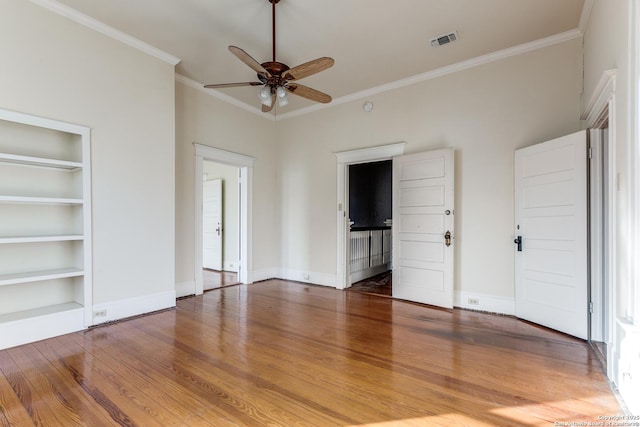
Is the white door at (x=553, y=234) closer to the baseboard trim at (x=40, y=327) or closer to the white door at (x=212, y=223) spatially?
the baseboard trim at (x=40, y=327)

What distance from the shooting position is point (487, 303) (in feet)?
12.3

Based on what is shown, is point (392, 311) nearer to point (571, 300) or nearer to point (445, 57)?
point (571, 300)

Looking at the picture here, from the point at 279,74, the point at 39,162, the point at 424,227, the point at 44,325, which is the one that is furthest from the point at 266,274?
the point at 279,74

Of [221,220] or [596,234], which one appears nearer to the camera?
[596,234]

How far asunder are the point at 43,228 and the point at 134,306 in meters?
1.23

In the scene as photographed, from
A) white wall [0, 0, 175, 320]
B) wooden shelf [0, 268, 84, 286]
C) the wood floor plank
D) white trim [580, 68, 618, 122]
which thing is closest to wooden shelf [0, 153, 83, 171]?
white wall [0, 0, 175, 320]

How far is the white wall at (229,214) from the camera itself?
6152mm

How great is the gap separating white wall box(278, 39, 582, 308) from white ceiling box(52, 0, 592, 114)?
0.32m

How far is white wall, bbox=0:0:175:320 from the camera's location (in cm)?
281

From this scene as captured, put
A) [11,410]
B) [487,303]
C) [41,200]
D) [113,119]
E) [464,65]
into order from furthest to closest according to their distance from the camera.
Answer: [464,65] < [487,303] < [113,119] < [41,200] < [11,410]

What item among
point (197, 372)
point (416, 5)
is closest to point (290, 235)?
point (197, 372)

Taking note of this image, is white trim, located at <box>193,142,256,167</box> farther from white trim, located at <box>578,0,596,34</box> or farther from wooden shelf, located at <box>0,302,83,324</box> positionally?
white trim, located at <box>578,0,596,34</box>

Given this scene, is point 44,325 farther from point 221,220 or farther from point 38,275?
point 221,220

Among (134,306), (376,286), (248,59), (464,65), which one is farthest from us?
(376,286)
